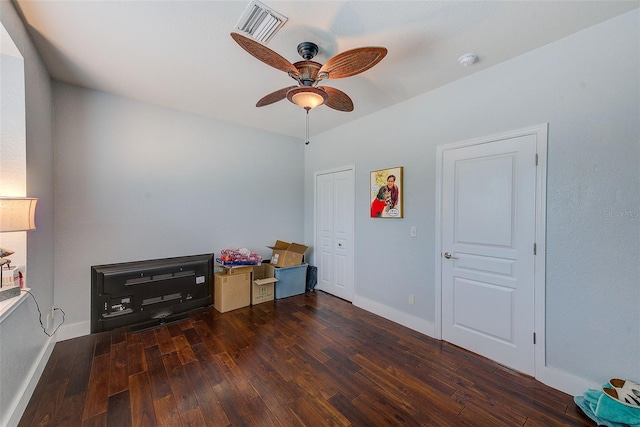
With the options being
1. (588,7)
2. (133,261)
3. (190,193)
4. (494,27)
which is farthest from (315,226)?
(588,7)

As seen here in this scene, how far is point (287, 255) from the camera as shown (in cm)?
393

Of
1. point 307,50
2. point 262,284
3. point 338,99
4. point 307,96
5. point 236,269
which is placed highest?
point 307,50

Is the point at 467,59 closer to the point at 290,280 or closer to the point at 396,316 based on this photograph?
the point at 396,316

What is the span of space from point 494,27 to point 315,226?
11.1 ft

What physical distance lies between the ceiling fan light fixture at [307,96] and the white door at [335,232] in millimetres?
1892

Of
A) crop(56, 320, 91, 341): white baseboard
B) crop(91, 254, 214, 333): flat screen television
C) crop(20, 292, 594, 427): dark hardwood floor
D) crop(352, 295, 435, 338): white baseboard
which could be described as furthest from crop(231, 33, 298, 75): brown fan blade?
crop(56, 320, 91, 341): white baseboard

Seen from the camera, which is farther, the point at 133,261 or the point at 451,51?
the point at 133,261

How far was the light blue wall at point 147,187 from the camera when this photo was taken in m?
2.67

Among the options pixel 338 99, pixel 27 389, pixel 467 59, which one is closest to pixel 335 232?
pixel 338 99

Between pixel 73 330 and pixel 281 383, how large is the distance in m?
2.42

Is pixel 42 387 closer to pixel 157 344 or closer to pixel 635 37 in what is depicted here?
pixel 157 344

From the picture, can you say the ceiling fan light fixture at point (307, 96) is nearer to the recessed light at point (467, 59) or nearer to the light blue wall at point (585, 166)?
the recessed light at point (467, 59)

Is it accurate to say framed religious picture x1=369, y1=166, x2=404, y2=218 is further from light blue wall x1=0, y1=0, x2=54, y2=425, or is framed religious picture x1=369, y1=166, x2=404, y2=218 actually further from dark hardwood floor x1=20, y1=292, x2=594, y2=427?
light blue wall x1=0, y1=0, x2=54, y2=425

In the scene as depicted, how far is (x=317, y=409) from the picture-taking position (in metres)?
1.73
